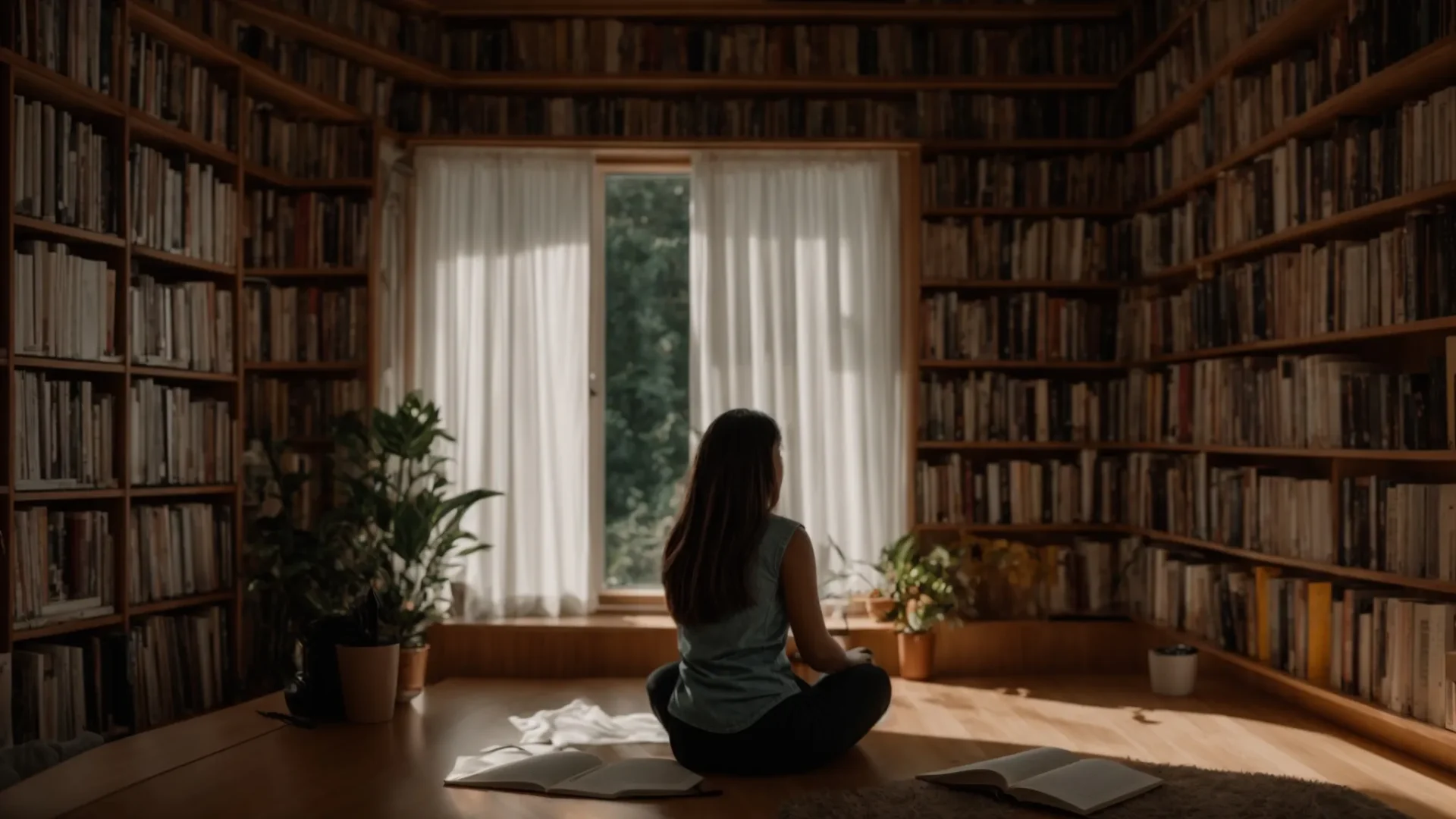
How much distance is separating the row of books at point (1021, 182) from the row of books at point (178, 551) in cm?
A: 327

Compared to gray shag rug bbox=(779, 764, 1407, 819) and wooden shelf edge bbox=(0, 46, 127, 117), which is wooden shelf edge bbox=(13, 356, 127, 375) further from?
gray shag rug bbox=(779, 764, 1407, 819)

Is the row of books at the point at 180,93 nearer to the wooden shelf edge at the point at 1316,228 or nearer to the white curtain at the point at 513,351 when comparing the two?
the white curtain at the point at 513,351

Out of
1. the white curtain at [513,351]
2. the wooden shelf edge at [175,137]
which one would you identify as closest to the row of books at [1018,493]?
the white curtain at [513,351]

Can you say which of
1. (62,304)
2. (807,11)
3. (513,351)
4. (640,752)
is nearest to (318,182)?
(513,351)

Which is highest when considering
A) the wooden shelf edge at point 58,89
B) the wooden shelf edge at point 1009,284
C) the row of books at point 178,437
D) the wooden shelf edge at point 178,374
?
the wooden shelf edge at point 58,89

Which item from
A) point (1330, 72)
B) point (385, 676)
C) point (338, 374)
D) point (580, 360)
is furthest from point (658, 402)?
point (1330, 72)

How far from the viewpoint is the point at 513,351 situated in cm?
582

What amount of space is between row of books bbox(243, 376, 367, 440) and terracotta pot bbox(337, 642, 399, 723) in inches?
62.2

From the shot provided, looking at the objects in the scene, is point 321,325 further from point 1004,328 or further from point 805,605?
point 805,605

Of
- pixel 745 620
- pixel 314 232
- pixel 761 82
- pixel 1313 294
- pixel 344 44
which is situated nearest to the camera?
pixel 745 620

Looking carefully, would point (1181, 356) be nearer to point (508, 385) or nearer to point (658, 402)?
point (658, 402)

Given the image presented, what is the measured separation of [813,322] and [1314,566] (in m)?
2.38

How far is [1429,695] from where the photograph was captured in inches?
144

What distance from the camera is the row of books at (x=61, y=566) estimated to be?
3949mm
